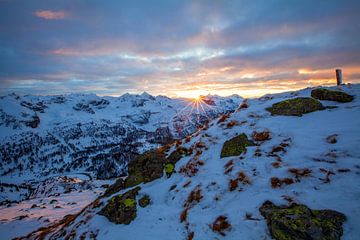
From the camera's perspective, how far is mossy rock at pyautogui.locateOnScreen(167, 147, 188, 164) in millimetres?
17781

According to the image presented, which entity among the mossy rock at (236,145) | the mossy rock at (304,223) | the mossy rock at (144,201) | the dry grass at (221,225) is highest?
the mossy rock at (236,145)

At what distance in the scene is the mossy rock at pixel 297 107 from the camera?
52.6ft

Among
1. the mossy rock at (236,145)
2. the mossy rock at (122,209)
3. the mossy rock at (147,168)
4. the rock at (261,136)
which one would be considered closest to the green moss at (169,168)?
the mossy rock at (147,168)

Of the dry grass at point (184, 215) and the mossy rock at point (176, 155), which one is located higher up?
the mossy rock at point (176, 155)

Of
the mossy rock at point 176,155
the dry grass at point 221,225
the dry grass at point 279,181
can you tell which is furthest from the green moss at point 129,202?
the dry grass at point 279,181

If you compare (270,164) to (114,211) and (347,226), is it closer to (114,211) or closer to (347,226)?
(347,226)

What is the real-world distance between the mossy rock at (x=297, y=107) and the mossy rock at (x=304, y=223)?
371 inches

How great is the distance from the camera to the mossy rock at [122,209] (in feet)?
44.9

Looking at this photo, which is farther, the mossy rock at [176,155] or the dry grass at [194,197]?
the mossy rock at [176,155]

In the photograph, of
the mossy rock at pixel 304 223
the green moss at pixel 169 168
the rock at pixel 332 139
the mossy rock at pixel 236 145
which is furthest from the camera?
the green moss at pixel 169 168

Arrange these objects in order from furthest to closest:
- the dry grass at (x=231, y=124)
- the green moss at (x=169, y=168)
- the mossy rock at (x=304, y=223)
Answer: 1. the dry grass at (x=231, y=124)
2. the green moss at (x=169, y=168)
3. the mossy rock at (x=304, y=223)

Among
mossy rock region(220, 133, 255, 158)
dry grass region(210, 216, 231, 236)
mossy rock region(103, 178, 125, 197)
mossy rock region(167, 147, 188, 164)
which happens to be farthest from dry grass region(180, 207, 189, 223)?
mossy rock region(103, 178, 125, 197)

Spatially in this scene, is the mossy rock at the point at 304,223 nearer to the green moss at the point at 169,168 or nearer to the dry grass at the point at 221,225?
the dry grass at the point at 221,225

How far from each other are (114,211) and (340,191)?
12.8 meters
